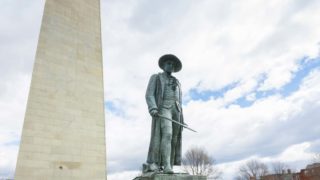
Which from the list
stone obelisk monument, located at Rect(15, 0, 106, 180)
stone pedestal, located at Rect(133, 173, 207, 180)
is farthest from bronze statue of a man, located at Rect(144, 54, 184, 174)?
stone obelisk monument, located at Rect(15, 0, 106, 180)

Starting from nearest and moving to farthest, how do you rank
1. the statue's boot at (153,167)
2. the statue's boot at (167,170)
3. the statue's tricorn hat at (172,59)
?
the statue's boot at (167,170) → the statue's boot at (153,167) → the statue's tricorn hat at (172,59)

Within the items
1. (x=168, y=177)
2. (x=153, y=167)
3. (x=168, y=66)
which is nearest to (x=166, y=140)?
(x=153, y=167)

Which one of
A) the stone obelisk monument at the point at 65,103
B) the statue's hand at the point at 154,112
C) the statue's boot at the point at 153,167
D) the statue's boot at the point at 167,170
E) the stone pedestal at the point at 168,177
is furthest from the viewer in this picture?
the stone obelisk monument at the point at 65,103

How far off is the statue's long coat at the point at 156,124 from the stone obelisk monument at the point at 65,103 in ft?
20.5

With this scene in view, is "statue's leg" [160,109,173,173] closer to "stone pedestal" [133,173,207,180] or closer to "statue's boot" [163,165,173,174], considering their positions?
"statue's boot" [163,165,173,174]

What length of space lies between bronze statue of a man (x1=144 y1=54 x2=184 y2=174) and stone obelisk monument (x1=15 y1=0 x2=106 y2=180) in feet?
20.6

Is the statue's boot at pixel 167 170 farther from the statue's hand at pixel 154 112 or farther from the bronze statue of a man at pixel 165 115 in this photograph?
the statue's hand at pixel 154 112

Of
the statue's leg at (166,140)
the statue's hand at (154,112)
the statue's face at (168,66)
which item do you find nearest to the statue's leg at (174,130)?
the statue's leg at (166,140)

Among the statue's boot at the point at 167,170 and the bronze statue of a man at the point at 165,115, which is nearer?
the statue's boot at the point at 167,170

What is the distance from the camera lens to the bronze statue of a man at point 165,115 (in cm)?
397

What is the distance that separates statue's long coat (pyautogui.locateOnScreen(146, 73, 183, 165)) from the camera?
402cm

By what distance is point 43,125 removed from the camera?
29.6 ft

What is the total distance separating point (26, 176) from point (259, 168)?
5047 cm

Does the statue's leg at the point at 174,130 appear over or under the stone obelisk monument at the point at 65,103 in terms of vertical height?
under
